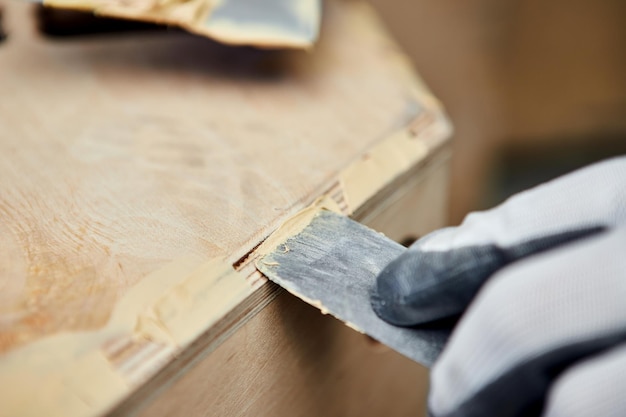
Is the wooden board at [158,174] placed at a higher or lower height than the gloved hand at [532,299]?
higher

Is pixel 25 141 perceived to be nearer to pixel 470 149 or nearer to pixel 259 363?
pixel 259 363

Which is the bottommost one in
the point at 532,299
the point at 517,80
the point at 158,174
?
the point at 517,80

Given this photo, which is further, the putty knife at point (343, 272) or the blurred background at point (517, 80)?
the blurred background at point (517, 80)

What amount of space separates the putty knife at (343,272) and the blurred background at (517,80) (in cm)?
72

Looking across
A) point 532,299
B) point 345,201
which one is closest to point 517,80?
point 345,201

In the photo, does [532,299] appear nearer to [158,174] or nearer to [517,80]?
[158,174]

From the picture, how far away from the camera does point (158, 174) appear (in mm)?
511

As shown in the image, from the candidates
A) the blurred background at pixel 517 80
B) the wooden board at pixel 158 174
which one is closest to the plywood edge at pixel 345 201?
the wooden board at pixel 158 174

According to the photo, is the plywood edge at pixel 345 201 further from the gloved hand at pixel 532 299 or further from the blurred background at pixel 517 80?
the blurred background at pixel 517 80

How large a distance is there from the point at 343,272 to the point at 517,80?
2.83ft

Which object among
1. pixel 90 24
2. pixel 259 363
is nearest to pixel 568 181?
pixel 259 363

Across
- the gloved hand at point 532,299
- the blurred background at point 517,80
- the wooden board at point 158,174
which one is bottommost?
the blurred background at point 517,80

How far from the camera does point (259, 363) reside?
439mm

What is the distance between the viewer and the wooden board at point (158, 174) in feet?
1.21
